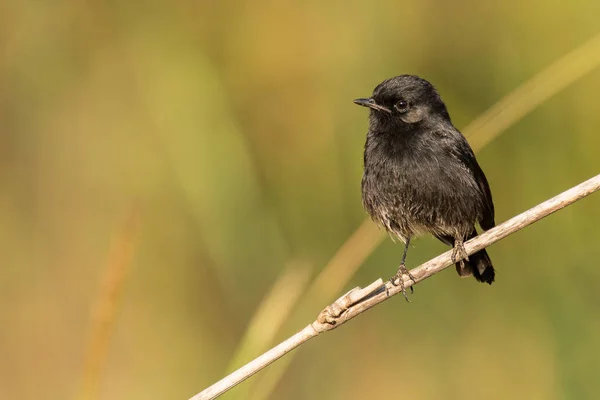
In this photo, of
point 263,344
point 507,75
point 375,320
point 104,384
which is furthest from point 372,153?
point 104,384

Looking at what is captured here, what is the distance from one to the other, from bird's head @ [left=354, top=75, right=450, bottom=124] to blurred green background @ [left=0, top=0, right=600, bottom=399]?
0.38 metres

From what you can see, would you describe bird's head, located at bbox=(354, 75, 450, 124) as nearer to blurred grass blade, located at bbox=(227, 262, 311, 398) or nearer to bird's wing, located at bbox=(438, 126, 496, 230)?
bird's wing, located at bbox=(438, 126, 496, 230)

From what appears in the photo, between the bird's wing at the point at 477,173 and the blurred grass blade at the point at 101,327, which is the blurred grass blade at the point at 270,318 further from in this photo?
the bird's wing at the point at 477,173

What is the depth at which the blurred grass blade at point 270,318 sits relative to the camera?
9.84 feet

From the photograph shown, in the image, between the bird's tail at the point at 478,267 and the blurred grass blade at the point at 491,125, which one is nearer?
the blurred grass blade at the point at 491,125

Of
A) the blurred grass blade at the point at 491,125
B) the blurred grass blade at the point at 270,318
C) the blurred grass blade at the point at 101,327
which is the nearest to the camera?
the blurred grass blade at the point at 101,327

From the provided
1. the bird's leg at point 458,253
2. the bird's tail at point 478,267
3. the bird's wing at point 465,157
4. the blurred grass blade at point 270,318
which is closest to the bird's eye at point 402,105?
the bird's wing at point 465,157

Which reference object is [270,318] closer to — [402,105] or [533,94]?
[533,94]

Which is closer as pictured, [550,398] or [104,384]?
[550,398]

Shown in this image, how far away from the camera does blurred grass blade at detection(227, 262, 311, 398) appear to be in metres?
3.00

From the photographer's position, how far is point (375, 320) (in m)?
5.52

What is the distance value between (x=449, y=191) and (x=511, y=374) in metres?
1.23

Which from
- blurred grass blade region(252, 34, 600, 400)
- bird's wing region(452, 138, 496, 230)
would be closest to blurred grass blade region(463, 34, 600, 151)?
blurred grass blade region(252, 34, 600, 400)

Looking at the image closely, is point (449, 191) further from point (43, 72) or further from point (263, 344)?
point (43, 72)
